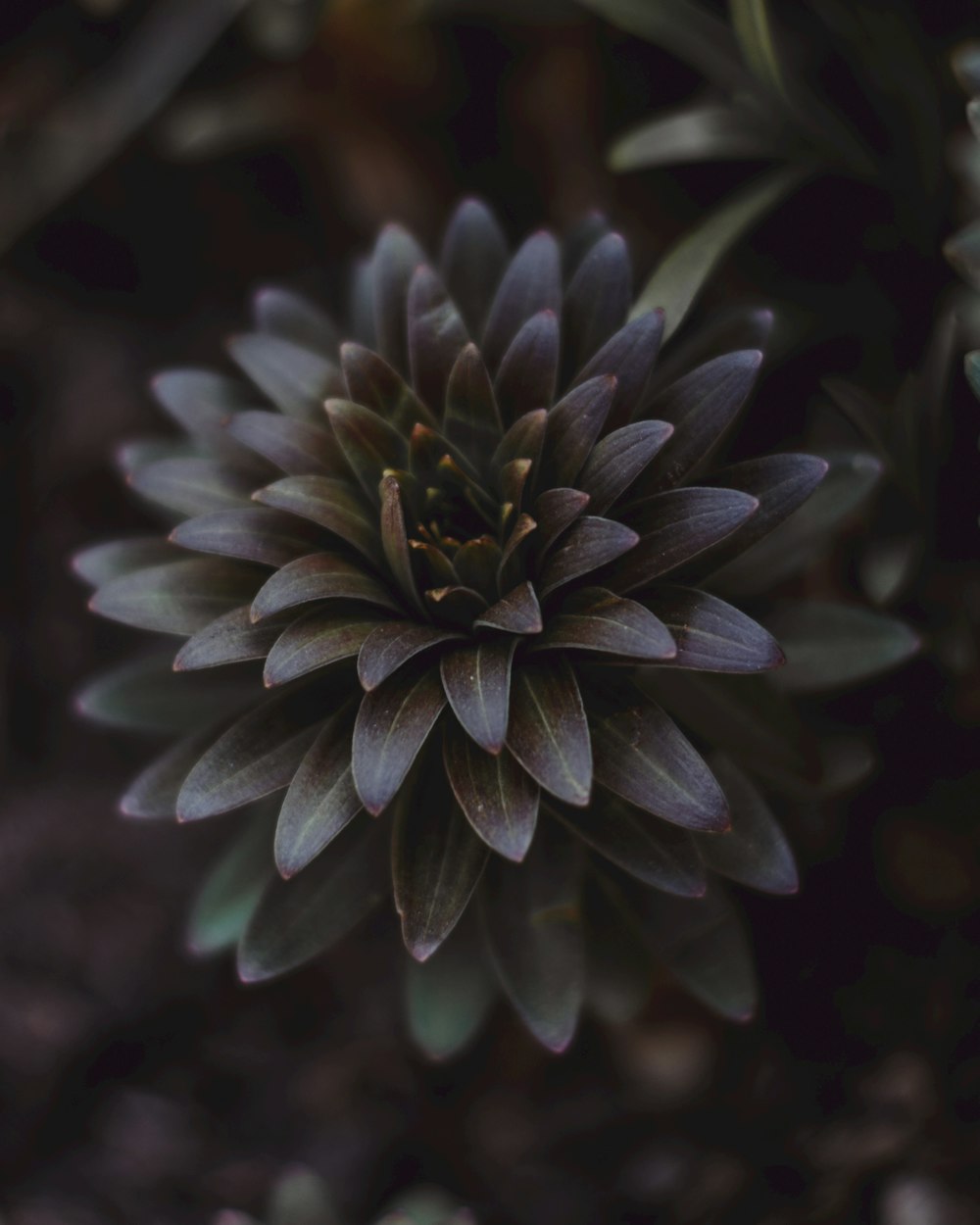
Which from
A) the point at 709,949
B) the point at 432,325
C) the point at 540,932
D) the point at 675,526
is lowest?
the point at 709,949

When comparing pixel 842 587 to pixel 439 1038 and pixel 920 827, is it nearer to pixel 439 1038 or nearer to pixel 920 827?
pixel 920 827

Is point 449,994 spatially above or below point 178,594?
below

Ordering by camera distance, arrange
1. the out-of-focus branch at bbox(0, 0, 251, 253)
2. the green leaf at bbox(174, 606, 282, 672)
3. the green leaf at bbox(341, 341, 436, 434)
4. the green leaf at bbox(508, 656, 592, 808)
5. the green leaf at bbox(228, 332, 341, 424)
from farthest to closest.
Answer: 1. the out-of-focus branch at bbox(0, 0, 251, 253)
2. the green leaf at bbox(228, 332, 341, 424)
3. the green leaf at bbox(341, 341, 436, 434)
4. the green leaf at bbox(174, 606, 282, 672)
5. the green leaf at bbox(508, 656, 592, 808)

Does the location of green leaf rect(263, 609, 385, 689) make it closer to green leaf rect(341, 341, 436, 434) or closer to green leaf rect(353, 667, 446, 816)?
green leaf rect(353, 667, 446, 816)

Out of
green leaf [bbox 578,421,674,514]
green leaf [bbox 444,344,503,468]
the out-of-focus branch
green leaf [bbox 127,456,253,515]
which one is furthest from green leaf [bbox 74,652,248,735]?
the out-of-focus branch

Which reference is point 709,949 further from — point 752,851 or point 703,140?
point 703,140

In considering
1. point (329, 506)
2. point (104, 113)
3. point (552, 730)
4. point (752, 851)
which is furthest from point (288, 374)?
point (104, 113)

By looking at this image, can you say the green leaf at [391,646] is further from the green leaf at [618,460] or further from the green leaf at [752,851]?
the green leaf at [752,851]
